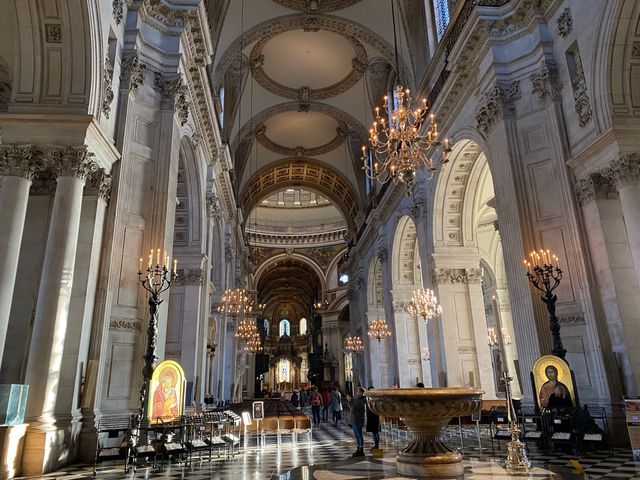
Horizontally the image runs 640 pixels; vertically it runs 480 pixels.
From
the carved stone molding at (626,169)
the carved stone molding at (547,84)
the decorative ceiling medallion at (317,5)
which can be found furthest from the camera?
the decorative ceiling medallion at (317,5)

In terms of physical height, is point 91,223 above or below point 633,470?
above

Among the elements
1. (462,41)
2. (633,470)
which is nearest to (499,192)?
(462,41)

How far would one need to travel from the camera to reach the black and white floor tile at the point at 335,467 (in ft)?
16.8

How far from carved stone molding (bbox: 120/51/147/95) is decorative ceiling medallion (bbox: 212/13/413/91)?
27.4 feet

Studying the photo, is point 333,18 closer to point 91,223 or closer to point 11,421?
point 91,223

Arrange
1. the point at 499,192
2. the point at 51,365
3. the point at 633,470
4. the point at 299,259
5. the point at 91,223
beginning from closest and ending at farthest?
the point at 633,470 < the point at 51,365 < the point at 91,223 < the point at 499,192 < the point at 299,259

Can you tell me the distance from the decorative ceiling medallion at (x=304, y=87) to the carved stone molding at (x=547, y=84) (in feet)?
34.7

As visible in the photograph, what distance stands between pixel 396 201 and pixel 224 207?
7048 mm

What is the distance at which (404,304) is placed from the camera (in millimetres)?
18859

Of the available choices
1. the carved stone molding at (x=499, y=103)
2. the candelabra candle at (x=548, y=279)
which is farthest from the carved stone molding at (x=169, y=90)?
the candelabra candle at (x=548, y=279)

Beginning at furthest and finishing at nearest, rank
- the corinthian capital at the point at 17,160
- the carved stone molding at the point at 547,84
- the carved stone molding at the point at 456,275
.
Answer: the carved stone molding at the point at 456,275, the carved stone molding at the point at 547,84, the corinthian capital at the point at 17,160

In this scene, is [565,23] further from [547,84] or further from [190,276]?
[190,276]

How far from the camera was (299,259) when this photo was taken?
39.9m

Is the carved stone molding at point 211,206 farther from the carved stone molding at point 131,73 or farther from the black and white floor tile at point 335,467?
the black and white floor tile at point 335,467
